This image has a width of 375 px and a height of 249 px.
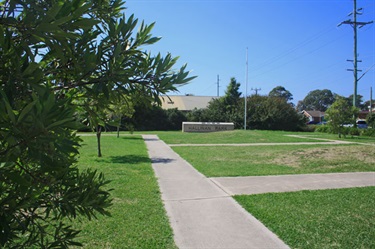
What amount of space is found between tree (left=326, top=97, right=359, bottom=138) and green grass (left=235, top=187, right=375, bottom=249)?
2058 cm

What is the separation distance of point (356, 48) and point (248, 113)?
14.9 meters

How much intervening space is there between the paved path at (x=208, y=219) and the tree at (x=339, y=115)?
21.6 metres

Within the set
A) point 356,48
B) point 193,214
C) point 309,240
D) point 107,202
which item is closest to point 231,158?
point 193,214

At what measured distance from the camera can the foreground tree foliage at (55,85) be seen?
3.51ft

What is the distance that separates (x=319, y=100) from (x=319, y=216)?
425 ft

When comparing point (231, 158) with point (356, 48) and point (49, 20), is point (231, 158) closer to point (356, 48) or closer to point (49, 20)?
point (49, 20)

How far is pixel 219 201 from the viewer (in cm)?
640

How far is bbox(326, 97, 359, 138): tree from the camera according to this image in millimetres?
26422

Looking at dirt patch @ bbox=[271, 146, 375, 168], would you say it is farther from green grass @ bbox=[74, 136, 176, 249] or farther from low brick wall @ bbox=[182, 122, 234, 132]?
low brick wall @ bbox=[182, 122, 234, 132]

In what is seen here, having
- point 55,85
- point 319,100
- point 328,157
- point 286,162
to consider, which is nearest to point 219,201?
point 55,85

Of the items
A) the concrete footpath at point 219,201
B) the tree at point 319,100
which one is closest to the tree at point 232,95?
the concrete footpath at point 219,201

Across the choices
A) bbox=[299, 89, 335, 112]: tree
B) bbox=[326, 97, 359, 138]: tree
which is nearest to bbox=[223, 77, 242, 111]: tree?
bbox=[326, 97, 359, 138]: tree

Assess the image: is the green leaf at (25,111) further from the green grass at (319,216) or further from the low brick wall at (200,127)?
the low brick wall at (200,127)

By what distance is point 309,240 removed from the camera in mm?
4410
